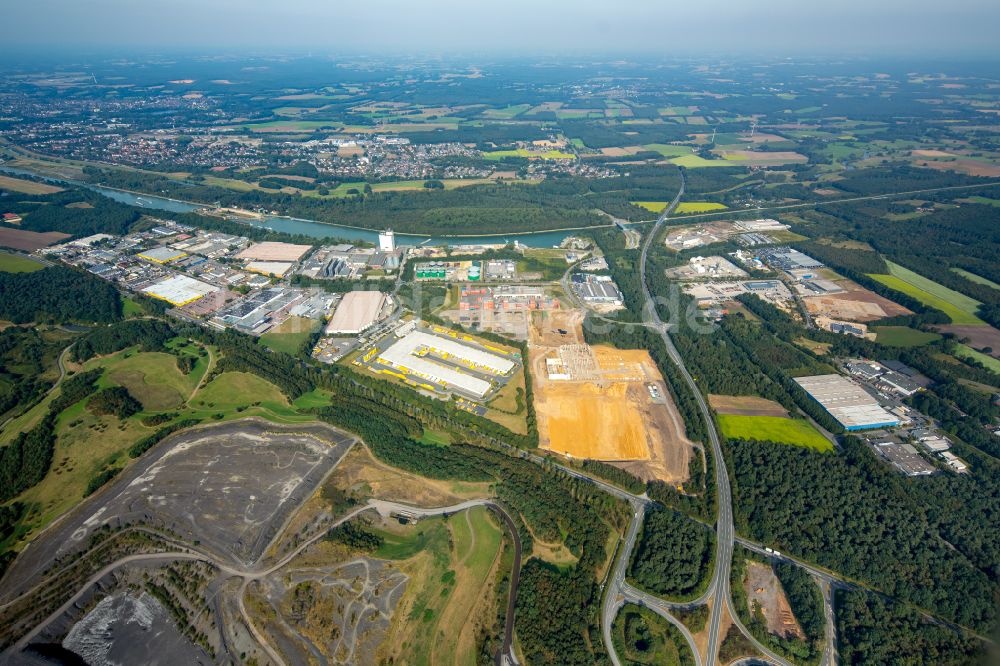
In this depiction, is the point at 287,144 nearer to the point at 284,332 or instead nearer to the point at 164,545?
the point at 284,332

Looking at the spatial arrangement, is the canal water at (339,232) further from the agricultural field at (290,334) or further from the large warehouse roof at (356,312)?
the agricultural field at (290,334)

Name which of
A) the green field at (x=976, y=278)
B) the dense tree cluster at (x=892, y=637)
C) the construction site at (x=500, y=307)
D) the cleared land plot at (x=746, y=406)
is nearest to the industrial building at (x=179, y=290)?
the construction site at (x=500, y=307)

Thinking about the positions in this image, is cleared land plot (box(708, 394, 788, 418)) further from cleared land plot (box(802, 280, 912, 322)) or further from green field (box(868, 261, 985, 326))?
green field (box(868, 261, 985, 326))

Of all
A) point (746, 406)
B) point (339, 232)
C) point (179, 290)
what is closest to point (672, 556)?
point (746, 406)

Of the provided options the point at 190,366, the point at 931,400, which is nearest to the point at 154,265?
the point at 190,366

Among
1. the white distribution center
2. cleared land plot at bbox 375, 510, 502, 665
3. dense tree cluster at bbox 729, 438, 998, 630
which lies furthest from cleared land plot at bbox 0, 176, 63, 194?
dense tree cluster at bbox 729, 438, 998, 630

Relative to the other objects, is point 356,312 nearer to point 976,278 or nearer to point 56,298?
point 56,298
